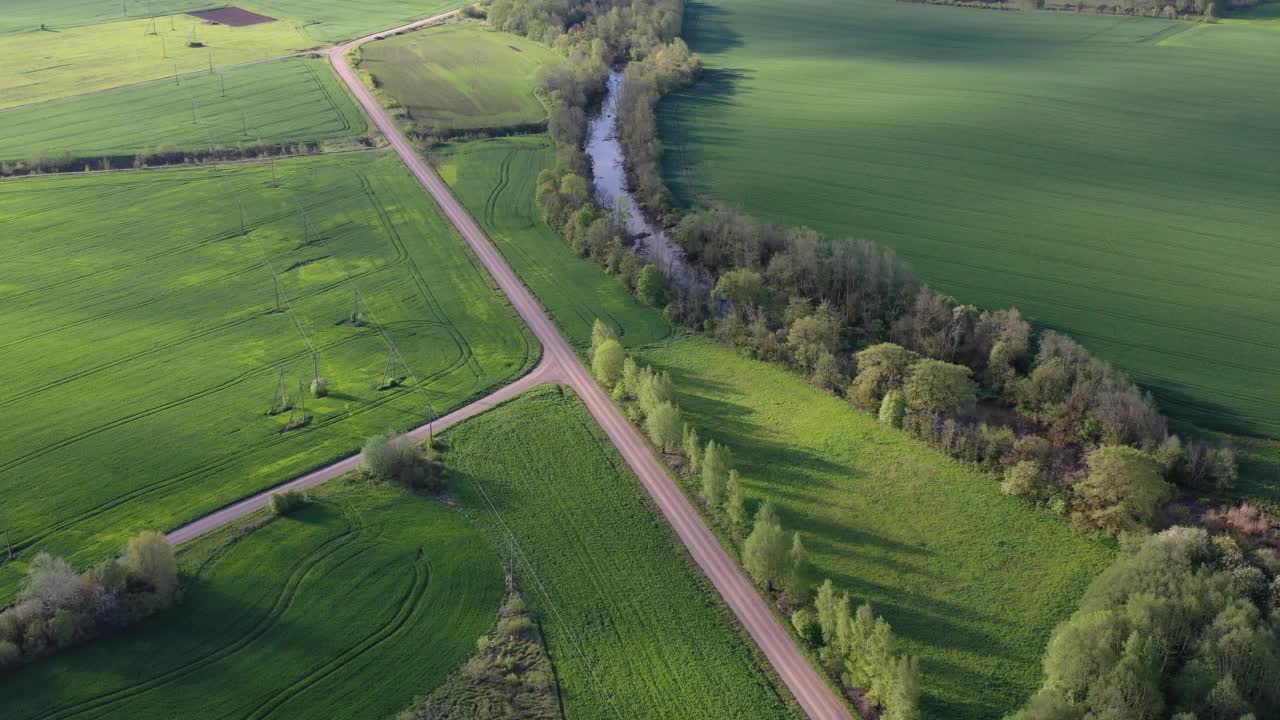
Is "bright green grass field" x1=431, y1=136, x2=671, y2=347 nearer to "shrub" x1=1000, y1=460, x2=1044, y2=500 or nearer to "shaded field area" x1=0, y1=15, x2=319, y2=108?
"shrub" x1=1000, y1=460, x2=1044, y2=500

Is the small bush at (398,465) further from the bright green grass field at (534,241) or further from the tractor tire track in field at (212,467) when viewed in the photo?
the bright green grass field at (534,241)

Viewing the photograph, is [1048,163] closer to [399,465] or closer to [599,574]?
[599,574]

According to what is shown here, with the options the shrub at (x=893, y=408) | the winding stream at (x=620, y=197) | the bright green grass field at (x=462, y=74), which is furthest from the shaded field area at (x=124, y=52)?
the shrub at (x=893, y=408)

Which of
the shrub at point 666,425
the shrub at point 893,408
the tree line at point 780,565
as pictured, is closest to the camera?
the tree line at point 780,565

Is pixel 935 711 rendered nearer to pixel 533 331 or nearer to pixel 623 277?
pixel 533 331

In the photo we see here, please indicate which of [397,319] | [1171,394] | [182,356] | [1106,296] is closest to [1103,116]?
[1106,296]
